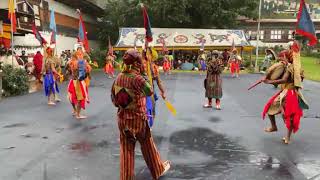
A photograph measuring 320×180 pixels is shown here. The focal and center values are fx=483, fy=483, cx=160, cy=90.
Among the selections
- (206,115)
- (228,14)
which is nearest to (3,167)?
(206,115)

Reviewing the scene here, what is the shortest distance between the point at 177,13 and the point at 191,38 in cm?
400

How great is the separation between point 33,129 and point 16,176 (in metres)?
3.47

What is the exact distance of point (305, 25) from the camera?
8.59 meters

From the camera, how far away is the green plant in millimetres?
15719

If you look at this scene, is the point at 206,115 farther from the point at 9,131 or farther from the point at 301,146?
the point at 9,131

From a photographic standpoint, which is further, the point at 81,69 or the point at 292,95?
the point at 81,69

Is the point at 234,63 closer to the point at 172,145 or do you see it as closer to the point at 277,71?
the point at 277,71

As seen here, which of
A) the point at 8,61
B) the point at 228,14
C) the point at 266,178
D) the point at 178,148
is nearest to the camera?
the point at 266,178

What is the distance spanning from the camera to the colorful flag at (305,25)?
8.48 meters

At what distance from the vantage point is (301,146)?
8.26 meters

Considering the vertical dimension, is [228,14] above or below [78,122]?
above

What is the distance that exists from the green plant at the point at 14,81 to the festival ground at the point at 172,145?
264 centimetres

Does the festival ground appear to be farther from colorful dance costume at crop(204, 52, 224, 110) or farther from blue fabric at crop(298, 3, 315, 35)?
blue fabric at crop(298, 3, 315, 35)

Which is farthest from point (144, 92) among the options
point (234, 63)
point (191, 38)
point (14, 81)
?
point (191, 38)
